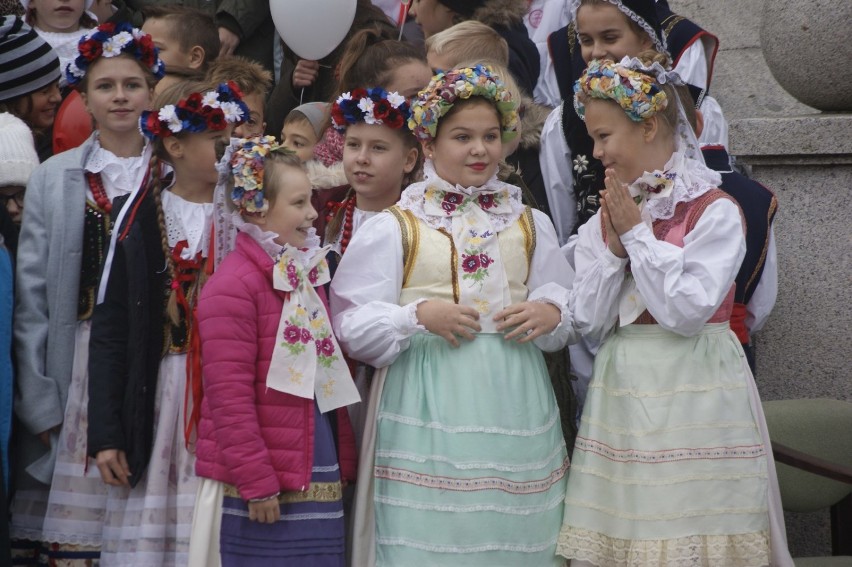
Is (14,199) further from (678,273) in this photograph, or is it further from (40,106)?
(678,273)

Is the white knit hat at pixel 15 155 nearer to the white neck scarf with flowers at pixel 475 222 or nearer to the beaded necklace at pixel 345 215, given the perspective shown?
the beaded necklace at pixel 345 215

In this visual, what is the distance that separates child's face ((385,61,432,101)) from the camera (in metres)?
5.41

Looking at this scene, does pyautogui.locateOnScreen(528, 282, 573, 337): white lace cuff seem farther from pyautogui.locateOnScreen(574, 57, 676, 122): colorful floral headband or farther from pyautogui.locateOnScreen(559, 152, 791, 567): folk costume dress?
pyautogui.locateOnScreen(574, 57, 676, 122): colorful floral headband

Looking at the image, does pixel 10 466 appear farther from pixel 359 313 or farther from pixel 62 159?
pixel 359 313

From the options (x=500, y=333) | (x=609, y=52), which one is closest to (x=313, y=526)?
(x=500, y=333)

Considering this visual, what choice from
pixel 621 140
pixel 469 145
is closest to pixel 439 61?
pixel 469 145

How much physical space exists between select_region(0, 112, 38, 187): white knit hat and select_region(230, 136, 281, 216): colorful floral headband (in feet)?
3.54

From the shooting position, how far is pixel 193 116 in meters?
4.80

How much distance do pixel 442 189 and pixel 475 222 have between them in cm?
18

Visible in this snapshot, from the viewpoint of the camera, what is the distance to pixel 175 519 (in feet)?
15.4

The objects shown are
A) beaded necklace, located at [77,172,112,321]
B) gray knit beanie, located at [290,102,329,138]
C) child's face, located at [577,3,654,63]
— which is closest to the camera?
beaded necklace, located at [77,172,112,321]

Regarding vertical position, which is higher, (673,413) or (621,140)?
(621,140)

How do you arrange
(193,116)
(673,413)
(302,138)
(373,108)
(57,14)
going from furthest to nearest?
1. (57,14)
2. (302,138)
3. (373,108)
4. (193,116)
5. (673,413)

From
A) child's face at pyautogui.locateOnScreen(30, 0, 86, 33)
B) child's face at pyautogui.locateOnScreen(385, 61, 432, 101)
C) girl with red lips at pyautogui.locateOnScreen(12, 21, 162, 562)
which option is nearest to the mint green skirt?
girl with red lips at pyautogui.locateOnScreen(12, 21, 162, 562)
